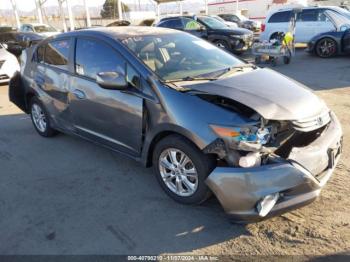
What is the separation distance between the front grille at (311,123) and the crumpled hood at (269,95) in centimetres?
4

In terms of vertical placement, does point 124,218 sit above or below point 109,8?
below

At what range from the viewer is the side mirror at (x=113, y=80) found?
3527 mm

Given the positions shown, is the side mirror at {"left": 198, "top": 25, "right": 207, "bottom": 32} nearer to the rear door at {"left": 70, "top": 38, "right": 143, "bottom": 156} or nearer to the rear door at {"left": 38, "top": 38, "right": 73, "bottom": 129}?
the rear door at {"left": 38, "top": 38, "right": 73, "bottom": 129}

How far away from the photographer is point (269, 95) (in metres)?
3.19

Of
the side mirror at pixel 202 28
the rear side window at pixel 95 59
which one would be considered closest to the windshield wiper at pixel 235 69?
the rear side window at pixel 95 59

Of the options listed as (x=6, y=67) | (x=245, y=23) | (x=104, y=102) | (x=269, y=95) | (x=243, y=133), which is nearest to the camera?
(x=243, y=133)

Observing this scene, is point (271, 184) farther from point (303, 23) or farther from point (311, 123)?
point (303, 23)

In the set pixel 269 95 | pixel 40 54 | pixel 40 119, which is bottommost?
pixel 40 119

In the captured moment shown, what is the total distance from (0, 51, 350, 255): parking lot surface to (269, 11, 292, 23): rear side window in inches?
453

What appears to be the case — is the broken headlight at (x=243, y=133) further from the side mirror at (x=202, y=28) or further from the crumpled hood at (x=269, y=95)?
the side mirror at (x=202, y=28)

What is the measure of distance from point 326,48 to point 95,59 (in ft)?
36.5

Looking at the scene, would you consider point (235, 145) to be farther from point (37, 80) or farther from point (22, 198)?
point (37, 80)

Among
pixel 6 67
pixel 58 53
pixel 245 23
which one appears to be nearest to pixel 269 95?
pixel 58 53

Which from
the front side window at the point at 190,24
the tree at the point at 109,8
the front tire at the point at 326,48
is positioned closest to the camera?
the front tire at the point at 326,48
